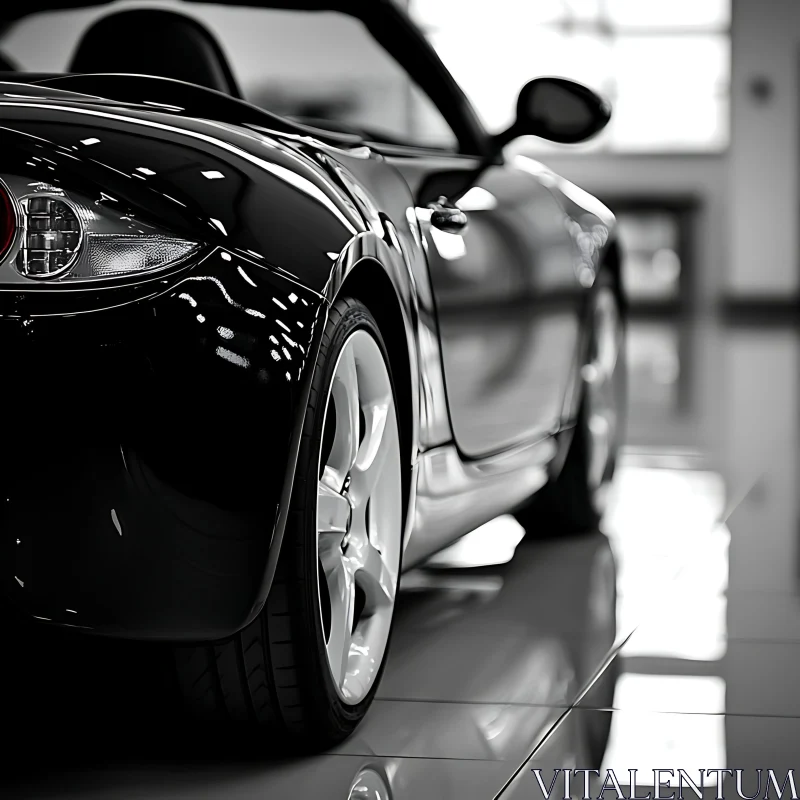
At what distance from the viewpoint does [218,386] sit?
1782 millimetres

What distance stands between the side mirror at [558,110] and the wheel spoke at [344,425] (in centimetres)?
143

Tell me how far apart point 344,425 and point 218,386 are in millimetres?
402

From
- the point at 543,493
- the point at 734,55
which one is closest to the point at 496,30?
the point at 734,55

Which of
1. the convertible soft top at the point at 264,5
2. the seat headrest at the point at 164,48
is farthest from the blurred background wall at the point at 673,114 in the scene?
the seat headrest at the point at 164,48

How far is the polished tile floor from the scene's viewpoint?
2035mm

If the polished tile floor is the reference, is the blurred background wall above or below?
below

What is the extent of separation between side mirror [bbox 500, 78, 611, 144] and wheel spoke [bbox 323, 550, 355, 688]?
1.58m

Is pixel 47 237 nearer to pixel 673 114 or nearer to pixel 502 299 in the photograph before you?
pixel 502 299

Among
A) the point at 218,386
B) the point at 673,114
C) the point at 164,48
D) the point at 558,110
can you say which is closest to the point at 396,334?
the point at 218,386

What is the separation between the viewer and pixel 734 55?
19.3m

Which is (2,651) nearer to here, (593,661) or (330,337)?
(330,337)

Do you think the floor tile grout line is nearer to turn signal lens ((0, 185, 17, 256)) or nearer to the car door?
the car door

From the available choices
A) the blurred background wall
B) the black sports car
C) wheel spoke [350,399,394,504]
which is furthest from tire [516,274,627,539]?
the blurred background wall

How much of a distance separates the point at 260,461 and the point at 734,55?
18.7m
